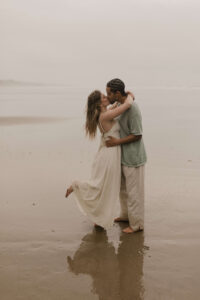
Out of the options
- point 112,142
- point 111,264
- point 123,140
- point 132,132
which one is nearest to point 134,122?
point 132,132

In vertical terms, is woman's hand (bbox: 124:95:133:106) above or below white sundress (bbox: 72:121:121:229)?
above

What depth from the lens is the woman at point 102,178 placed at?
14.5 ft

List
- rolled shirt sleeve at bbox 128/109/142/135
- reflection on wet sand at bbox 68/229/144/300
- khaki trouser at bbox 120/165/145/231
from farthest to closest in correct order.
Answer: khaki trouser at bbox 120/165/145/231, rolled shirt sleeve at bbox 128/109/142/135, reflection on wet sand at bbox 68/229/144/300

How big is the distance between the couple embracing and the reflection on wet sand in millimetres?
236

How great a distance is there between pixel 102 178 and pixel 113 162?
224mm

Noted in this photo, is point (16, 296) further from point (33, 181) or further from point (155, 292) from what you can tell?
point (33, 181)

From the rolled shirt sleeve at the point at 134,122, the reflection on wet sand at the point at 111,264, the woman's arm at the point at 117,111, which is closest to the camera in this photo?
the reflection on wet sand at the point at 111,264

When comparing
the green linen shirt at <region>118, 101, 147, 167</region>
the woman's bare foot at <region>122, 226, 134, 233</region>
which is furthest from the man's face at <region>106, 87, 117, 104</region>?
the woman's bare foot at <region>122, 226, 134, 233</region>

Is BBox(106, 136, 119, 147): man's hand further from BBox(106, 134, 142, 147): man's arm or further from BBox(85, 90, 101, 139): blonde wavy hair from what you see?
BBox(85, 90, 101, 139): blonde wavy hair

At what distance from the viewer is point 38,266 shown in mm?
3662

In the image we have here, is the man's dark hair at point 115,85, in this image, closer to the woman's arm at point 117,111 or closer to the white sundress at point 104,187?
the woman's arm at point 117,111

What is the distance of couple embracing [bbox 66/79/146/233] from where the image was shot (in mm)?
4383

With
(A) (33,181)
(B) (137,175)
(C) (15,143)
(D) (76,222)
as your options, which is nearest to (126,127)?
(B) (137,175)

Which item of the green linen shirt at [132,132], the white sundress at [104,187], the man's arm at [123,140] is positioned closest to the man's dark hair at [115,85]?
the green linen shirt at [132,132]
